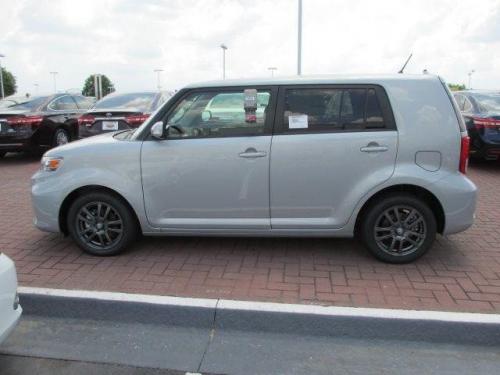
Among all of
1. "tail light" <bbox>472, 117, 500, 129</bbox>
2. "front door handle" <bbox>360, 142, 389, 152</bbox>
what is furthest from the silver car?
"tail light" <bbox>472, 117, 500, 129</bbox>

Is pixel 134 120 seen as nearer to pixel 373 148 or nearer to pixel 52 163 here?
pixel 52 163

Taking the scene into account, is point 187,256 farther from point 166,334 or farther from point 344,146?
point 344,146

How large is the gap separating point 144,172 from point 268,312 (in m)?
1.73

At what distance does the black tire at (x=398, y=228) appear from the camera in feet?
13.3

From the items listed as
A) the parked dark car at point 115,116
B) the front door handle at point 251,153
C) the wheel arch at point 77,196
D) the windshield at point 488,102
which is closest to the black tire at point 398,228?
the front door handle at point 251,153

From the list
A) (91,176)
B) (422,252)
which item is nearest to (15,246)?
(91,176)

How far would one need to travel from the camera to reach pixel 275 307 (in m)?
3.33

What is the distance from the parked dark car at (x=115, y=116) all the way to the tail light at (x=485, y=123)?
5.84 metres

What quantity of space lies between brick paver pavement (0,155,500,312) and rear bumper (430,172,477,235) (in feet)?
1.30

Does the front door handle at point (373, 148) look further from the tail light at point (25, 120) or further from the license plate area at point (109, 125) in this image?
the tail light at point (25, 120)

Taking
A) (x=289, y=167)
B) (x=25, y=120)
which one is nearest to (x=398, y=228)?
(x=289, y=167)

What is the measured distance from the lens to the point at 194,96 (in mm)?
4227

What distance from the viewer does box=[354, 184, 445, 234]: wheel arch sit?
408 cm

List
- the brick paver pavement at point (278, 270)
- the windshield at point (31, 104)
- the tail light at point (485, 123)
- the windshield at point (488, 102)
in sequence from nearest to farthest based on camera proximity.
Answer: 1. the brick paver pavement at point (278, 270)
2. the tail light at point (485, 123)
3. the windshield at point (488, 102)
4. the windshield at point (31, 104)
